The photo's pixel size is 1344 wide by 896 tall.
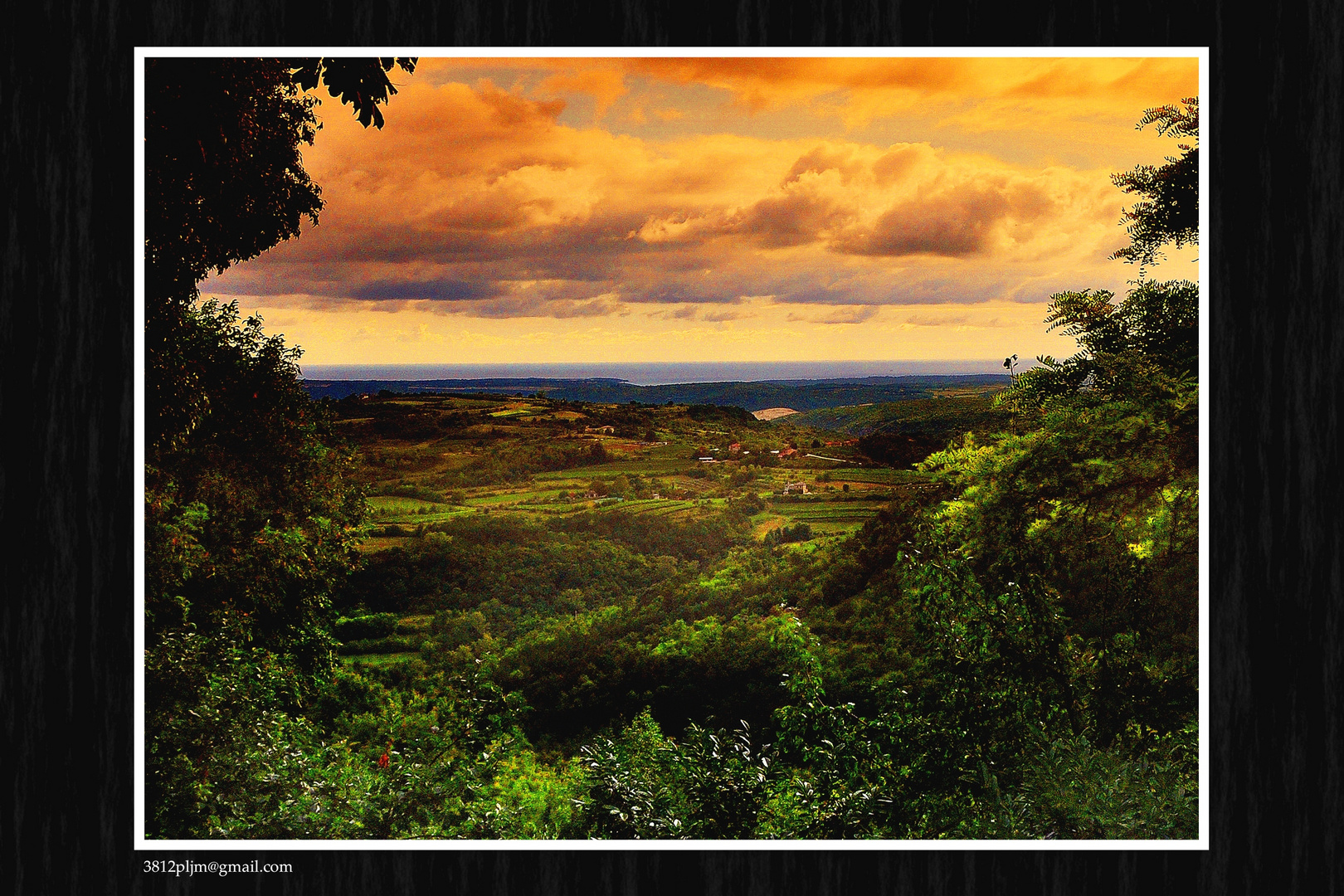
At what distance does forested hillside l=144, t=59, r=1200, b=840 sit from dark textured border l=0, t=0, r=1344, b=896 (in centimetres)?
29

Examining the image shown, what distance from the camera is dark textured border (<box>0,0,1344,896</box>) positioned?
301cm

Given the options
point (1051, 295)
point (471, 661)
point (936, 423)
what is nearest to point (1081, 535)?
point (936, 423)

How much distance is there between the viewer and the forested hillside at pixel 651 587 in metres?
3.46

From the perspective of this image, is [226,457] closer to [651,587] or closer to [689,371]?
[651,587]

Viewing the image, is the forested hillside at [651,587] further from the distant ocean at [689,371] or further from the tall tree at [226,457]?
the distant ocean at [689,371]

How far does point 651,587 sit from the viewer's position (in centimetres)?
378
